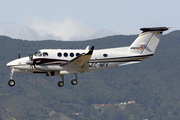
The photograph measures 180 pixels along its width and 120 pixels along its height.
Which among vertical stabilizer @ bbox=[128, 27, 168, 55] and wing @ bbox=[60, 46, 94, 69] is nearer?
wing @ bbox=[60, 46, 94, 69]

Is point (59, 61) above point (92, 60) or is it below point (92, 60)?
above

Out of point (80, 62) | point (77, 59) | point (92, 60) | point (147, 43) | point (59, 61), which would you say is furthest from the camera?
point (147, 43)

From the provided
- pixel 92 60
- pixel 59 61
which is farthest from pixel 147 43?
pixel 59 61

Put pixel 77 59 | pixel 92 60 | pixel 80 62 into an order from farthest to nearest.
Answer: pixel 92 60 → pixel 80 62 → pixel 77 59

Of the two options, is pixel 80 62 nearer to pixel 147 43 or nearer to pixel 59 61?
pixel 59 61

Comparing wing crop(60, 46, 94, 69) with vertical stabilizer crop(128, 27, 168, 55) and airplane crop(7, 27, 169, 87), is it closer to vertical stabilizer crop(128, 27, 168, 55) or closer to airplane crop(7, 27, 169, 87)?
airplane crop(7, 27, 169, 87)

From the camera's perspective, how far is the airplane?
43.2m

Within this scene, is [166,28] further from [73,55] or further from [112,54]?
[73,55]

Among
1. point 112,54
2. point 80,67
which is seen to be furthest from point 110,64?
point 80,67

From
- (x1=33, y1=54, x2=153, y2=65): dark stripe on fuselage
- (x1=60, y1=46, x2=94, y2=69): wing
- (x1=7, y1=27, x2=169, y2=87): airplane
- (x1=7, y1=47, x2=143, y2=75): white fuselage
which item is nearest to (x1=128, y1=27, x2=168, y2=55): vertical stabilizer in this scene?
(x1=7, y1=27, x2=169, y2=87): airplane

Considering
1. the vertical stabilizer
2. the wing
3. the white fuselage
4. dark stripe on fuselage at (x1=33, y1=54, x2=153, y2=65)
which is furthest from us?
the vertical stabilizer

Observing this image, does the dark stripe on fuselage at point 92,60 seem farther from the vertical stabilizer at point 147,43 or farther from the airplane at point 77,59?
the vertical stabilizer at point 147,43

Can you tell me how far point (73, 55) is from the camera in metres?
44.2

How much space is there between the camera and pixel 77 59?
42.2 meters
